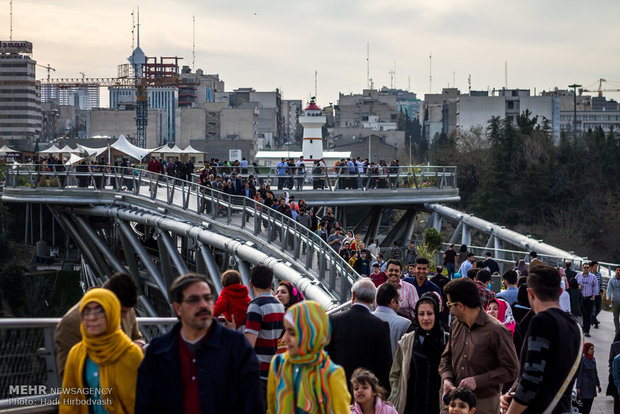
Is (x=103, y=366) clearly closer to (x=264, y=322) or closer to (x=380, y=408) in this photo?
(x=380, y=408)

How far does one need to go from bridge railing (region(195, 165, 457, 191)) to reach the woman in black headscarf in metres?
28.4

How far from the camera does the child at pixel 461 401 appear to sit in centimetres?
686

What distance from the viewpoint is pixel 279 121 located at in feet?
595

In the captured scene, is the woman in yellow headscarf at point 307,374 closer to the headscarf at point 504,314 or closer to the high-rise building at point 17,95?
the headscarf at point 504,314

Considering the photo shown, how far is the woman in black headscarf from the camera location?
7980mm

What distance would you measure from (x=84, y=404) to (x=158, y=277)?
1121 inches

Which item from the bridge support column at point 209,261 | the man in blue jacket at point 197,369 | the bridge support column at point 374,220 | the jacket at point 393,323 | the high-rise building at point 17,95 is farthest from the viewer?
the high-rise building at point 17,95

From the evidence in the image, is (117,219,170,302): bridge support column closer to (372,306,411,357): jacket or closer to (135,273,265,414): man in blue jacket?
(372,306,411,357): jacket

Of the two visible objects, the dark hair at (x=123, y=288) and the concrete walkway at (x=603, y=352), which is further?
the concrete walkway at (x=603, y=352)

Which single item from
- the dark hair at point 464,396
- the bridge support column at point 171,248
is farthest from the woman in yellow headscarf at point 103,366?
the bridge support column at point 171,248

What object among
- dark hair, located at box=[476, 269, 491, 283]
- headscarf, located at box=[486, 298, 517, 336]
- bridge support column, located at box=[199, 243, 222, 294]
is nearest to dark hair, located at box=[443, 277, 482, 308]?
headscarf, located at box=[486, 298, 517, 336]

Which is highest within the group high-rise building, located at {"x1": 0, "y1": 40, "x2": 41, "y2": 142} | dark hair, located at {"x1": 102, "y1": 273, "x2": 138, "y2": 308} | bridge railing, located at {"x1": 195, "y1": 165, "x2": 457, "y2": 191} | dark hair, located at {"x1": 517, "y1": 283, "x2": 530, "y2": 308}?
high-rise building, located at {"x1": 0, "y1": 40, "x2": 41, "y2": 142}

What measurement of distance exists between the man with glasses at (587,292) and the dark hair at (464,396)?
1332 centimetres

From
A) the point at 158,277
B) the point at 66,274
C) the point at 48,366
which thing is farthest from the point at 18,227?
the point at 48,366
